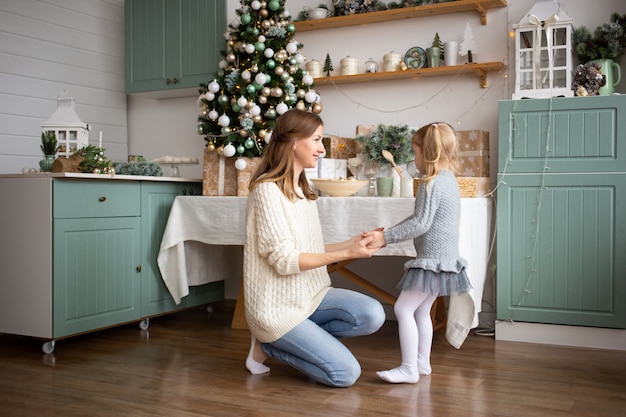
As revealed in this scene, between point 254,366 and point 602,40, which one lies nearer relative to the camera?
point 254,366

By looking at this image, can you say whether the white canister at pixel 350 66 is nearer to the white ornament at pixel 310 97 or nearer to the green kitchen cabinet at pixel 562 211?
the white ornament at pixel 310 97

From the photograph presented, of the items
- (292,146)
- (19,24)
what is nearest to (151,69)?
(19,24)

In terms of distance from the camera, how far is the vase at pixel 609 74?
11.2 ft

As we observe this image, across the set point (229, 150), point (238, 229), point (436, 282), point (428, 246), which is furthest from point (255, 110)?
point (436, 282)

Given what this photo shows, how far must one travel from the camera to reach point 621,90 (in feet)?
11.7

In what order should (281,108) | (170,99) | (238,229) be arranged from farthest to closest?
(170,99) → (281,108) → (238,229)

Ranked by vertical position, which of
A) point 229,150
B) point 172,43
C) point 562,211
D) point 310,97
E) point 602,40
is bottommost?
point 562,211

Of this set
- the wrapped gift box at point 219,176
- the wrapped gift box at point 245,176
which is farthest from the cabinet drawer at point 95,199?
the wrapped gift box at point 245,176

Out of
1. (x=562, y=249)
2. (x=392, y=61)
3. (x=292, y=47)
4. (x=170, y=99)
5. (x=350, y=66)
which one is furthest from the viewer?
(x=170, y=99)

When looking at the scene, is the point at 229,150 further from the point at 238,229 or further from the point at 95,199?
the point at 95,199

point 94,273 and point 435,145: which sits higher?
point 435,145

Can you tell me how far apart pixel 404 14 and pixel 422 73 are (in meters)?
0.36

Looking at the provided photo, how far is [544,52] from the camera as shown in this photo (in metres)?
3.53

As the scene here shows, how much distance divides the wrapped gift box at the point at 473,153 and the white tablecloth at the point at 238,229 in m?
0.19
